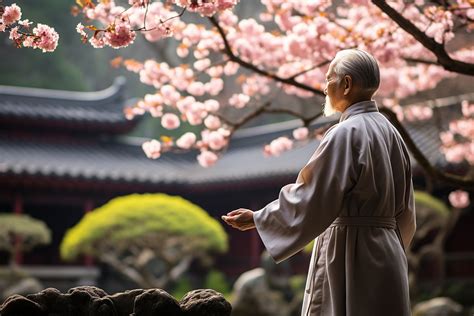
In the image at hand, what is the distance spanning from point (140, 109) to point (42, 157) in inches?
499

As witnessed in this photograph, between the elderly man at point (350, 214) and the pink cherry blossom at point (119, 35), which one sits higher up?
the pink cherry blossom at point (119, 35)

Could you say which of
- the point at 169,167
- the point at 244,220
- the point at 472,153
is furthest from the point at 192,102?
the point at 169,167

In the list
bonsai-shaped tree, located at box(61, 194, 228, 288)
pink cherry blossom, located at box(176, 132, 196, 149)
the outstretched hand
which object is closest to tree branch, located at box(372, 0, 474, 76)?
the outstretched hand

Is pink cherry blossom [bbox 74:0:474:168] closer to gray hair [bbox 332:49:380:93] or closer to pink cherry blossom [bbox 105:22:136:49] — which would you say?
pink cherry blossom [bbox 105:22:136:49]

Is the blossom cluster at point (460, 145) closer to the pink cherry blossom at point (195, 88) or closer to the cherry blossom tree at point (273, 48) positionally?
the cherry blossom tree at point (273, 48)

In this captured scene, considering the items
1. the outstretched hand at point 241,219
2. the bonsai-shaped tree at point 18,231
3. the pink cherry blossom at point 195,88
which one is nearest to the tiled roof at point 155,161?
the bonsai-shaped tree at point 18,231

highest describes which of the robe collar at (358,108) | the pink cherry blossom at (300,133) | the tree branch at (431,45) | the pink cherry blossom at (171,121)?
the tree branch at (431,45)

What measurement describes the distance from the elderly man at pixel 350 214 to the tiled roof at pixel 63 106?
Result: 1752 centimetres

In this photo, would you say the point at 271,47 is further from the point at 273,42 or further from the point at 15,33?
the point at 15,33

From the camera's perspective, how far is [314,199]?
363 cm

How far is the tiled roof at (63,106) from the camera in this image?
20.8 m

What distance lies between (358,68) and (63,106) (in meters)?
18.8

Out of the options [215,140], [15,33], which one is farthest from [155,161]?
[15,33]

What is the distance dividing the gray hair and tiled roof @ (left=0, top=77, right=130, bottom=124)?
57.5ft
